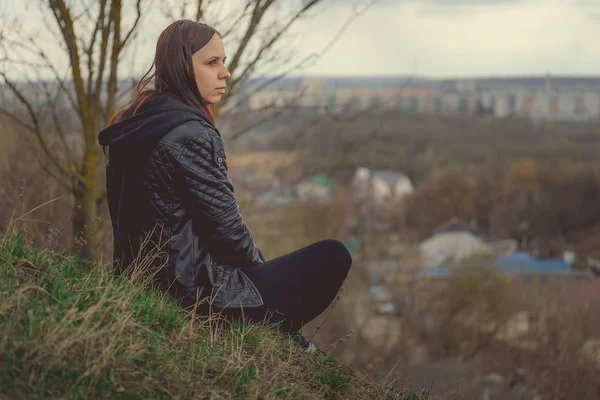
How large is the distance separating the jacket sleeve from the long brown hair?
22 cm

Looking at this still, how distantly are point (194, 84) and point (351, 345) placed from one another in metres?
25.7

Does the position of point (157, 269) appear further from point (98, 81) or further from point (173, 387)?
point (98, 81)

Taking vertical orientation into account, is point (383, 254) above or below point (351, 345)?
below

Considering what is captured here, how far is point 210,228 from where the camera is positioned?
2891 mm

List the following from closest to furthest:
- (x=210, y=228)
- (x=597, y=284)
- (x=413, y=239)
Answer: (x=210, y=228) < (x=597, y=284) < (x=413, y=239)

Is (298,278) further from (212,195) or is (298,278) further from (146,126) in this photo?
(146,126)

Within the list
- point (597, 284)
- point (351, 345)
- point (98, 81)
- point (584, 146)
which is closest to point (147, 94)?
point (98, 81)

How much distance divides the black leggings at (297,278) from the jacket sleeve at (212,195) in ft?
0.58

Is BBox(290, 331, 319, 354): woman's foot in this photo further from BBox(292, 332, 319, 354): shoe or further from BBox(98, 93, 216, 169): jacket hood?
BBox(98, 93, 216, 169): jacket hood

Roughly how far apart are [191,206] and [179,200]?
0.05 metres

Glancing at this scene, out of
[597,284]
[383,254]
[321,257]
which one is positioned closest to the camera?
[321,257]

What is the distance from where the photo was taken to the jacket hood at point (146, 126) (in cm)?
281

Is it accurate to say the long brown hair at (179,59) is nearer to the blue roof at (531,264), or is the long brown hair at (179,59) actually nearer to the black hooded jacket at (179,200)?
the black hooded jacket at (179,200)

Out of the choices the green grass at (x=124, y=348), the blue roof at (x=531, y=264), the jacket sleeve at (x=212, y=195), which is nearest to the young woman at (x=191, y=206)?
the jacket sleeve at (x=212, y=195)
